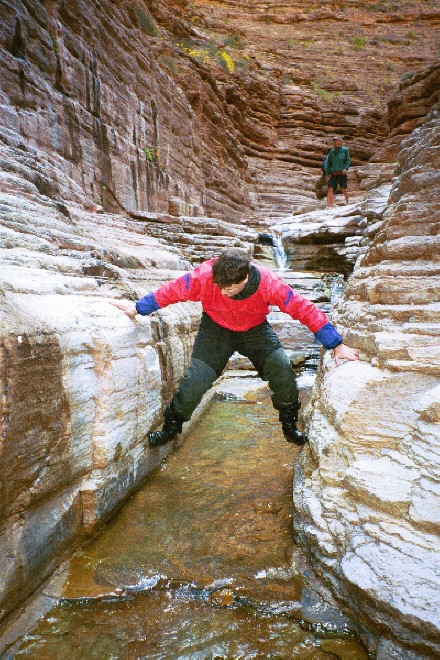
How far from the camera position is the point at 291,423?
3273 millimetres

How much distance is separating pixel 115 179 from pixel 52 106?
2422mm

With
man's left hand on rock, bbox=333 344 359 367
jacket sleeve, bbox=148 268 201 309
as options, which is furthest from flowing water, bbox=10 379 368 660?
jacket sleeve, bbox=148 268 201 309

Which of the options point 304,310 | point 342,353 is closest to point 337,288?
point 342,353

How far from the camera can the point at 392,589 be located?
168 centimetres

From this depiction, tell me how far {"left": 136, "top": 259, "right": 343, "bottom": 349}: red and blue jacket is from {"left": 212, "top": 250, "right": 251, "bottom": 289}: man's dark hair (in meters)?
0.27

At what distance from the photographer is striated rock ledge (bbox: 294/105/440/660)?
1.69 m

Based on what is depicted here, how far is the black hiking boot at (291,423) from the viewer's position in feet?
10.6

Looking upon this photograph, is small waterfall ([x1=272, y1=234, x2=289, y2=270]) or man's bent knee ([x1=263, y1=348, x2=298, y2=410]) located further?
small waterfall ([x1=272, y1=234, x2=289, y2=270])

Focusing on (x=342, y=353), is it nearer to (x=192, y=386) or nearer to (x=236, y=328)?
(x=236, y=328)

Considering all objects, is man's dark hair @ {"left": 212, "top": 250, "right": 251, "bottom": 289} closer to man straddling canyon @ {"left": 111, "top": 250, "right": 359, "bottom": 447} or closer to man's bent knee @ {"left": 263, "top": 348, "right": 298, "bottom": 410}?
man straddling canyon @ {"left": 111, "top": 250, "right": 359, "bottom": 447}

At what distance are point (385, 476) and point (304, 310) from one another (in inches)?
47.4

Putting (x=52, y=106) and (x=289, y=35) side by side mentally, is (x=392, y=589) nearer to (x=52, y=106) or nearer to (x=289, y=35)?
(x=52, y=106)

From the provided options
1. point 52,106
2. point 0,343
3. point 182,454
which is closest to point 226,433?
point 182,454

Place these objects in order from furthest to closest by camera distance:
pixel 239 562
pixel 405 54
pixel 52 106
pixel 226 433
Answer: pixel 405 54 → pixel 52 106 → pixel 226 433 → pixel 239 562
